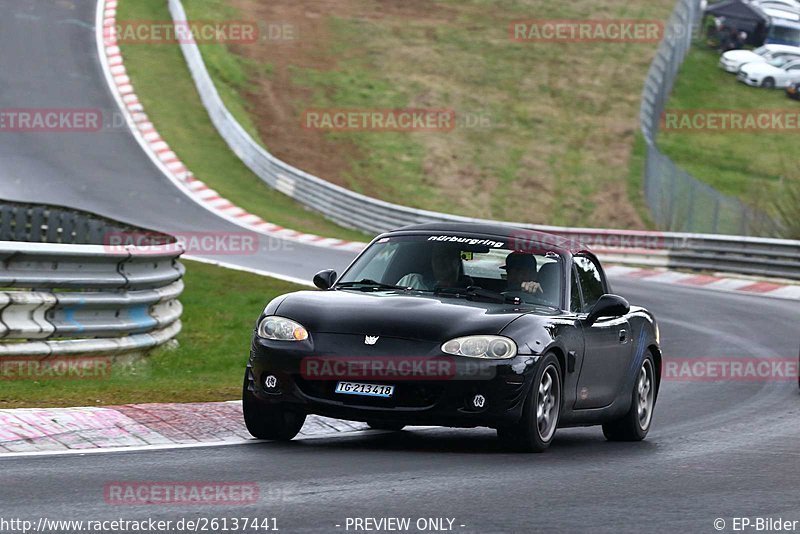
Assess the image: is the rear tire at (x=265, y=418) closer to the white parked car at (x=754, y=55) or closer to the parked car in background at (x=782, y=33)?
the white parked car at (x=754, y=55)

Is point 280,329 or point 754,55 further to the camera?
point 754,55

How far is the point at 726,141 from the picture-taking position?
47.1 metres

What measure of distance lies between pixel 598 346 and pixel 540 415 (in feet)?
3.72

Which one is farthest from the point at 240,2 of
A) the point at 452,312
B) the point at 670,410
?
the point at 452,312

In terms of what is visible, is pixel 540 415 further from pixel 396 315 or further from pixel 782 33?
pixel 782 33

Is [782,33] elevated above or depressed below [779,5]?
below

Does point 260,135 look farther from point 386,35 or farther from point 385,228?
point 386,35

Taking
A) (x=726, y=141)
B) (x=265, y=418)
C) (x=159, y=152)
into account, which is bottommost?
(x=726, y=141)

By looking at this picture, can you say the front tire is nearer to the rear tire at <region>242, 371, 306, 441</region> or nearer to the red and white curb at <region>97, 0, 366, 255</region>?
the rear tire at <region>242, 371, 306, 441</region>

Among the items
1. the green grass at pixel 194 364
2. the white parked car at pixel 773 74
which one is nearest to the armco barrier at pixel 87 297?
the green grass at pixel 194 364

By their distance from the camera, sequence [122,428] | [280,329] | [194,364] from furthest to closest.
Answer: [194,364]
[280,329]
[122,428]

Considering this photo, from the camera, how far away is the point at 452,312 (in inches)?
353

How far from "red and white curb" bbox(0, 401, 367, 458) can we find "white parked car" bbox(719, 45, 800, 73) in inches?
1723

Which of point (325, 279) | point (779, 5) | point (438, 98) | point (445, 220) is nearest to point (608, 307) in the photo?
point (325, 279)
